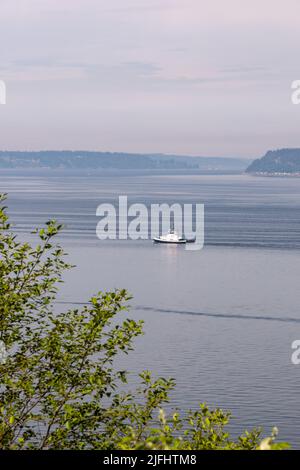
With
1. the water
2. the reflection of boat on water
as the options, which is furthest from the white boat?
the water

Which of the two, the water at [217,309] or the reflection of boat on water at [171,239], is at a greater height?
the reflection of boat on water at [171,239]

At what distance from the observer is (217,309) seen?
89188 millimetres

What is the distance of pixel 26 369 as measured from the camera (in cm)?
2112

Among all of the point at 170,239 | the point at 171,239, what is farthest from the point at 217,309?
the point at 170,239

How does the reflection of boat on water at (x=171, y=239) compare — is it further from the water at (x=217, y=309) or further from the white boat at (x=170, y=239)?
the water at (x=217, y=309)

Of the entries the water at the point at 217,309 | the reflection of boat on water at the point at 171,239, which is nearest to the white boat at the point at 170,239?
the reflection of boat on water at the point at 171,239

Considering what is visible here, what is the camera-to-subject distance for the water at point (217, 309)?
58156 mm

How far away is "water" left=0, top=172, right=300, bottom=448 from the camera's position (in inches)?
2290

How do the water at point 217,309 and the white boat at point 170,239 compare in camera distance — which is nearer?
the water at point 217,309

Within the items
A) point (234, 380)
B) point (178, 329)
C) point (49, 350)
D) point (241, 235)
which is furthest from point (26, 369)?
point (241, 235)

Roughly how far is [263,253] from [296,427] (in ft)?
263

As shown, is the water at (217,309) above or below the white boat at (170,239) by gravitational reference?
below

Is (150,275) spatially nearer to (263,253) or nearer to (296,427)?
(263,253)

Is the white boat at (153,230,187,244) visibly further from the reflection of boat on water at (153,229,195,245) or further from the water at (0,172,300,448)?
the water at (0,172,300,448)
